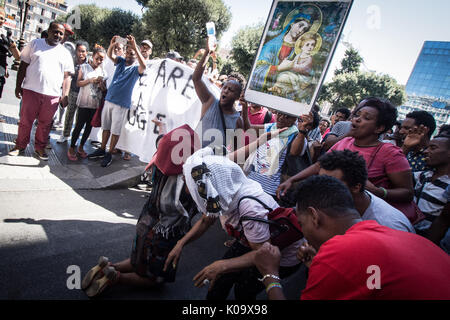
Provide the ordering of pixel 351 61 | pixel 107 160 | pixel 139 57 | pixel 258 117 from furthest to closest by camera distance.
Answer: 1. pixel 351 61
2. pixel 107 160
3. pixel 258 117
4. pixel 139 57

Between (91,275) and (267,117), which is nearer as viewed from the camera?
(91,275)

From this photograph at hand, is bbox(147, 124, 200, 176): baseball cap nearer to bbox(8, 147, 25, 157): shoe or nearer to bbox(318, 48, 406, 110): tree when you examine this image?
bbox(8, 147, 25, 157): shoe

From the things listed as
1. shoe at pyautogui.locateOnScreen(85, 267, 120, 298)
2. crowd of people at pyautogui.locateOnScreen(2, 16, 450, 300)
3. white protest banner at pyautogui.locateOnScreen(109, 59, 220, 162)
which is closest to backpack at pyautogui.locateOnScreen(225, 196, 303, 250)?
crowd of people at pyautogui.locateOnScreen(2, 16, 450, 300)

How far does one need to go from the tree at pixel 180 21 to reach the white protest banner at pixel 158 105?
1925 centimetres

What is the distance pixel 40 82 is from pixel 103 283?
3248 millimetres

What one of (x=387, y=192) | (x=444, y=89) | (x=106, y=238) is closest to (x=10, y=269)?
(x=106, y=238)

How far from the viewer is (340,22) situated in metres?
1.79

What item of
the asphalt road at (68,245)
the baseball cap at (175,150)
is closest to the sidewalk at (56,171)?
the asphalt road at (68,245)

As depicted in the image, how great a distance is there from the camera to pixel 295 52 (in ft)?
6.68

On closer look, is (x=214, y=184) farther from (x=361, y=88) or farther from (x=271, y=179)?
(x=361, y=88)

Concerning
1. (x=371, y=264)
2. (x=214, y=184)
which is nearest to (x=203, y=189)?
(x=214, y=184)

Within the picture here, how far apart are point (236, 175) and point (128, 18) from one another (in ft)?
109

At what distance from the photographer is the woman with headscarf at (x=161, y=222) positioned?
6.04 feet

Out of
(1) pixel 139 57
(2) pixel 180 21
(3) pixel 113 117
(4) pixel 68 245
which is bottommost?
(4) pixel 68 245
